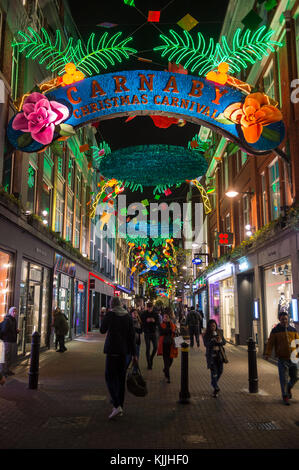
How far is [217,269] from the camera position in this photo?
26016mm

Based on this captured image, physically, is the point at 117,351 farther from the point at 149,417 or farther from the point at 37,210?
the point at 37,210

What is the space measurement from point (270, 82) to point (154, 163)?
6.10m

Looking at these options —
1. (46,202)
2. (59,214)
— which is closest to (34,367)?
(46,202)

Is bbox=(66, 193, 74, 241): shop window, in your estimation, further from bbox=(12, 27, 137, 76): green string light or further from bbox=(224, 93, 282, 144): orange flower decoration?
bbox=(224, 93, 282, 144): orange flower decoration

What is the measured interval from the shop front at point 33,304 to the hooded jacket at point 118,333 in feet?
25.1

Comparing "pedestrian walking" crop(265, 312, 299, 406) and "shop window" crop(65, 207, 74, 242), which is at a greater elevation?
"shop window" crop(65, 207, 74, 242)

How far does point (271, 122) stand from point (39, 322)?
1164cm

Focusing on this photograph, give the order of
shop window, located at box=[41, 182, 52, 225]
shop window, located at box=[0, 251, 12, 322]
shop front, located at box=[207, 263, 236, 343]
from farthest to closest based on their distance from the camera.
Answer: shop front, located at box=[207, 263, 236, 343], shop window, located at box=[41, 182, 52, 225], shop window, located at box=[0, 251, 12, 322]

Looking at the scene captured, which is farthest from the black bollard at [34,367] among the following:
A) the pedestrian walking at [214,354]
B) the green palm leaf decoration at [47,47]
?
the green palm leaf decoration at [47,47]

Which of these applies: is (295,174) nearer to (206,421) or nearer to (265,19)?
(265,19)

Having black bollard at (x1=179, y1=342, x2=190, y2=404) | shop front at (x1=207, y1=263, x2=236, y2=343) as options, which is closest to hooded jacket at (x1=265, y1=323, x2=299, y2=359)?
black bollard at (x1=179, y1=342, x2=190, y2=404)

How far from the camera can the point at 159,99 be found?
425 inches

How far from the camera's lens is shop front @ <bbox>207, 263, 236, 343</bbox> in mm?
22516

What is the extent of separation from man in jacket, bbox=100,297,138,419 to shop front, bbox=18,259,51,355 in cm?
768
